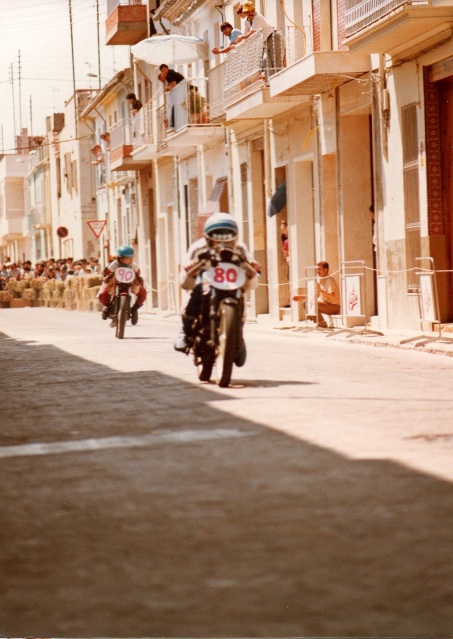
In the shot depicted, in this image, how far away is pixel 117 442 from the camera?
851cm

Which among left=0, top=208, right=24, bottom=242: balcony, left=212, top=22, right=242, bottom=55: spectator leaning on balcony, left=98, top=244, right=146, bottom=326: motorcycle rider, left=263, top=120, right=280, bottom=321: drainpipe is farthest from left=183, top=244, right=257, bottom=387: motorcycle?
left=0, top=208, right=24, bottom=242: balcony

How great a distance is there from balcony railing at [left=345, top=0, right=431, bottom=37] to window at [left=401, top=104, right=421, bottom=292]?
142 centimetres

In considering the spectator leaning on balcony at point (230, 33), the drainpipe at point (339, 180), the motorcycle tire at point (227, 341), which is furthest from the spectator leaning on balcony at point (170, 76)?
the motorcycle tire at point (227, 341)

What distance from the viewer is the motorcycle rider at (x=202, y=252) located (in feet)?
40.0

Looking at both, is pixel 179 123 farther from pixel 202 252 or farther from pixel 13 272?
pixel 13 272

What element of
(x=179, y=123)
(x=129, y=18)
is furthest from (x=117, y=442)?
(x=129, y=18)

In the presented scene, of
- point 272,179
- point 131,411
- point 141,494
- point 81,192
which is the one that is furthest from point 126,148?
point 141,494

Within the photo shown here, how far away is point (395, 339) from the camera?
1928 cm

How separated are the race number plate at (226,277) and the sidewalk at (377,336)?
4.91m

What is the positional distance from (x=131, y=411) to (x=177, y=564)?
215 inches

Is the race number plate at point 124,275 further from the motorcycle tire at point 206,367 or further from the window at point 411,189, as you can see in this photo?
the motorcycle tire at point 206,367

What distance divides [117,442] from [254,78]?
20.9 m

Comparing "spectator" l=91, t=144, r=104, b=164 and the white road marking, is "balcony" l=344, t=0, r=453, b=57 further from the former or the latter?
"spectator" l=91, t=144, r=104, b=164

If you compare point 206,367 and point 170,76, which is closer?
point 206,367
